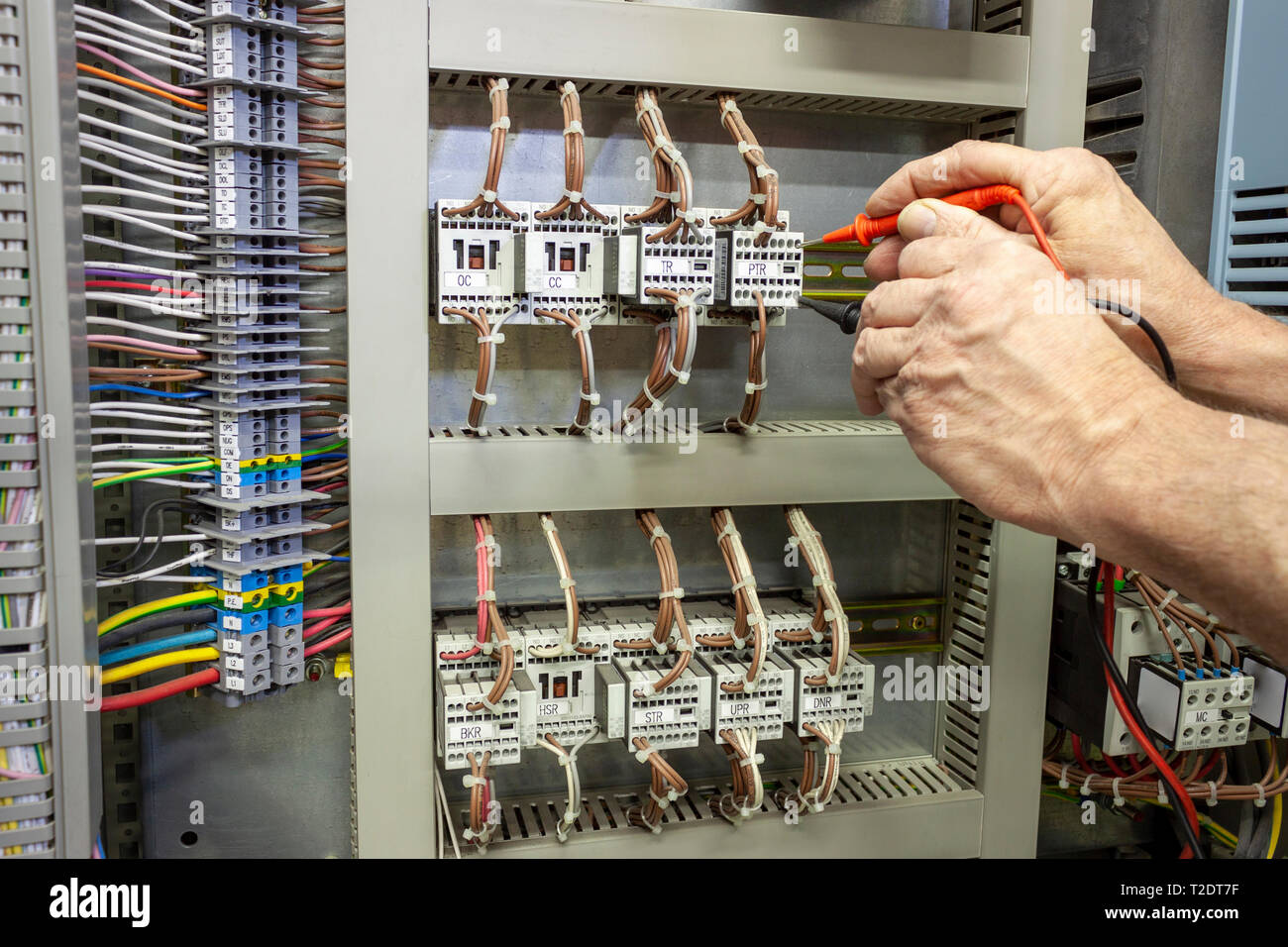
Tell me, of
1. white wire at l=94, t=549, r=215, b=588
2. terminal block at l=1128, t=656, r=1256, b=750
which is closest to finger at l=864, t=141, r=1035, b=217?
terminal block at l=1128, t=656, r=1256, b=750

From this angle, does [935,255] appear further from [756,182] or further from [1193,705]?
[1193,705]

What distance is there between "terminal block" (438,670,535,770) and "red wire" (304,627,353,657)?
6.9 inches

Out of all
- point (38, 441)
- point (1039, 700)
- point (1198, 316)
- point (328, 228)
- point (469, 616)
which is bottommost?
point (1039, 700)

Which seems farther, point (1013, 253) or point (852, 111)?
point (852, 111)

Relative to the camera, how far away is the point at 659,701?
3.86 ft

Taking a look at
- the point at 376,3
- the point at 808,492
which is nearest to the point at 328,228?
the point at 376,3

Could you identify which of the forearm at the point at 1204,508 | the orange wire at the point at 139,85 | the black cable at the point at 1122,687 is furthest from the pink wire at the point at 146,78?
the black cable at the point at 1122,687

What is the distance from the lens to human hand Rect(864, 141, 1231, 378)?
3.09 ft

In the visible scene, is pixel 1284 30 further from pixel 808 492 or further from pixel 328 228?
pixel 328 228

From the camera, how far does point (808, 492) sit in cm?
121

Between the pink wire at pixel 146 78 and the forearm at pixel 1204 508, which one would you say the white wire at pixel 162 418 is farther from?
the forearm at pixel 1204 508

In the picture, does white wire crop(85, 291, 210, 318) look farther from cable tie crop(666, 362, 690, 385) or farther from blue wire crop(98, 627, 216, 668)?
cable tie crop(666, 362, 690, 385)

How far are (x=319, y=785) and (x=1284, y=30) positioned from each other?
5.52ft

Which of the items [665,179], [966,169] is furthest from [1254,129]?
[665,179]
